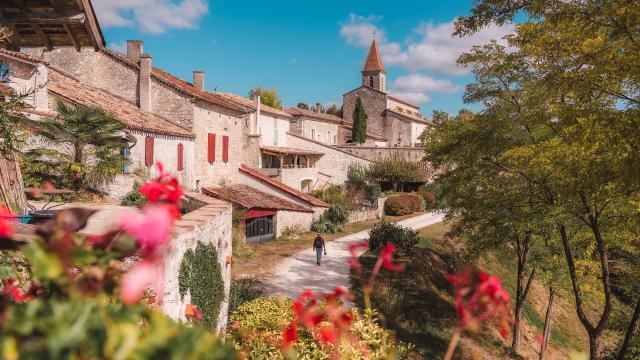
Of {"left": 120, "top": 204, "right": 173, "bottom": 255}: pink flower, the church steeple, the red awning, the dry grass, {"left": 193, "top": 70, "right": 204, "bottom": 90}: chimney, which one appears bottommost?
the dry grass

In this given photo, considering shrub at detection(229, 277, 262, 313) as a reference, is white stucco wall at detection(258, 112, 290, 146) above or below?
above

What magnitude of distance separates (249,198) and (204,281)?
1691 centimetres

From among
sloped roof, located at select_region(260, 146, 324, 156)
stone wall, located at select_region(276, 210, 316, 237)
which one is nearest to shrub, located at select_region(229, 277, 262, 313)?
stone wall, located at select_region(276, 210, 316, 237)

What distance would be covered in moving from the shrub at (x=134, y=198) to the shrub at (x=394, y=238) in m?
10.8

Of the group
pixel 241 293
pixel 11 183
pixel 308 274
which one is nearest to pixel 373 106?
pixel 308 274

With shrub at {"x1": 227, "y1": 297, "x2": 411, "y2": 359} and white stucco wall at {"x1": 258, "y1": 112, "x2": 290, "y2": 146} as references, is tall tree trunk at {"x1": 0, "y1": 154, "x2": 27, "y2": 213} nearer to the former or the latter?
shrub at {"x1": 227, "y1": 297, "x2": 411, "y2": 359}

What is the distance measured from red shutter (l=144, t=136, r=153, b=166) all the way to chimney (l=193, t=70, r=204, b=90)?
9043 mm

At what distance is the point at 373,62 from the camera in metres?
63.7

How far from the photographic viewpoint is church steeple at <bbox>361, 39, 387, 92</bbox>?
2473 inches

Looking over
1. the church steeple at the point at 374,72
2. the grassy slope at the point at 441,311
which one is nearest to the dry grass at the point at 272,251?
the grassy slope at the point at 441,311

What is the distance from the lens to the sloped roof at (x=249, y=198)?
22.5 meters

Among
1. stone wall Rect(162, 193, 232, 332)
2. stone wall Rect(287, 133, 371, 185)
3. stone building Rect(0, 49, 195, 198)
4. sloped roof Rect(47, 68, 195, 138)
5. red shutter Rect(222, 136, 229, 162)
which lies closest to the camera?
stone wall Rect(162, 193, 232, 332)

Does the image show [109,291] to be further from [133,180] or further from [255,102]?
[255,102]

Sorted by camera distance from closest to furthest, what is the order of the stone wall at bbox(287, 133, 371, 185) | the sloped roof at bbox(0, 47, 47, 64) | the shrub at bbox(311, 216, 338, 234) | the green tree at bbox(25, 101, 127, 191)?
1. the sloped roof at bbox(0, 47, 47, 64)
2. the green tree at bbox(25, 101, 127, 191)
3. the shrub at bbox(311, 216, 338, 234)
4. the stone wall at bbox(287, 133, 371, 185)
